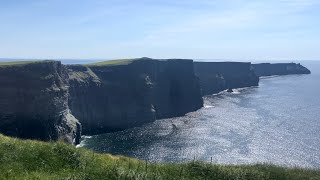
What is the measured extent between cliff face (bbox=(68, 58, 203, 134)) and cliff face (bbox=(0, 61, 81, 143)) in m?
23.2

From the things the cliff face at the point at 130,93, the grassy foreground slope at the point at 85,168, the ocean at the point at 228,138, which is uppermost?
the grassy foreground slope at the point at 85,168

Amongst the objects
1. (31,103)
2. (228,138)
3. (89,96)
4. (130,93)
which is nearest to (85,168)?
(31,103)

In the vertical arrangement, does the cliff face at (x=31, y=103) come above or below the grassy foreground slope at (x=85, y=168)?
below

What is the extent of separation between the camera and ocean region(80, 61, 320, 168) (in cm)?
9388

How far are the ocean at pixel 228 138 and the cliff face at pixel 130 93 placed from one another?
8.72 metres

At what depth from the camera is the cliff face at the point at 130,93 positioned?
454ft

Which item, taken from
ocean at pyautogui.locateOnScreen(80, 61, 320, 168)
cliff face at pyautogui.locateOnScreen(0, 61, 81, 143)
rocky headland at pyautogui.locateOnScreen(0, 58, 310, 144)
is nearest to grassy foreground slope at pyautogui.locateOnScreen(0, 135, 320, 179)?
ocean at pyautogui.locateOnScreen(80, 61, 320, 168)

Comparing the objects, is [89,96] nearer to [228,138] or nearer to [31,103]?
[31,103]

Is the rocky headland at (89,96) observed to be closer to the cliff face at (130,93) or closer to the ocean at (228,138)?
the cliff face at (130,93)

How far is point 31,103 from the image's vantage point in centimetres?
10562

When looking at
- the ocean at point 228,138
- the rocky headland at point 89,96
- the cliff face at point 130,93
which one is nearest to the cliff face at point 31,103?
the rocky headland at point 89,96

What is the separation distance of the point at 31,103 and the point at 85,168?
85467 millimetres

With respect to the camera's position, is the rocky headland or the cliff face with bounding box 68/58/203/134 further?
the cliff face with bounding box 68/58/203/134

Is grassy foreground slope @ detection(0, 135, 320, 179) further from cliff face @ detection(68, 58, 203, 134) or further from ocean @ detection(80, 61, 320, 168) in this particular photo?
Answer: cliff face @ detection(68, 58, 203, 134)
